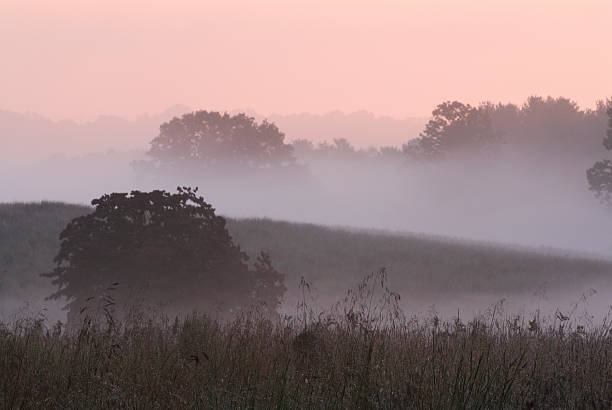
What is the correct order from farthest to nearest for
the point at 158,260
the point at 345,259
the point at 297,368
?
1. the point at 345,259
2. the point at 158,260
3. the point at 297,368

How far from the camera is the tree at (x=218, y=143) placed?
79125 mm

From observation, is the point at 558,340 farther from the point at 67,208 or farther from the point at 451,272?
the point at 67,208

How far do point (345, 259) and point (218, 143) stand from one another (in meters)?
48.9

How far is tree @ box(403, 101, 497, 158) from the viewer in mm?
82562

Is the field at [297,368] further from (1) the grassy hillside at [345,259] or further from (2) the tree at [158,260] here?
(1) the grassy hillside at [345,259]

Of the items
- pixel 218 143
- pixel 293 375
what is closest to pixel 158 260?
pixel 293 375

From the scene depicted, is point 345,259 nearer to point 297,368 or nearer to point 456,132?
point 297,368

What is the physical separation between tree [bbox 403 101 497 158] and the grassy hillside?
145 ft

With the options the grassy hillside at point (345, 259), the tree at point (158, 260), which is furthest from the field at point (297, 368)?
the grassy hillside at point (345, 259)

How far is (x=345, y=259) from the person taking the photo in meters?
33.1

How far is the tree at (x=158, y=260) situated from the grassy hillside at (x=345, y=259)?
32.7 feet

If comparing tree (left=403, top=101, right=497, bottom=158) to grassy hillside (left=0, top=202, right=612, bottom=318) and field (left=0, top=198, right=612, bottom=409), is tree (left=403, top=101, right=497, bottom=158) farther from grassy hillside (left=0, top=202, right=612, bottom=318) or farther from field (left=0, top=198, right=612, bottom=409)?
field (left=0, top=198, right=612, bottom=409)

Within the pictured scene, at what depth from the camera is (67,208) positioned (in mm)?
35188

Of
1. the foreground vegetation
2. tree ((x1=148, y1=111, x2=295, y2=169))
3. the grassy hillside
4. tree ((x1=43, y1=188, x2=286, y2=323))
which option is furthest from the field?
tree ((x1=148, y1=111, x2=295, y2=169))
